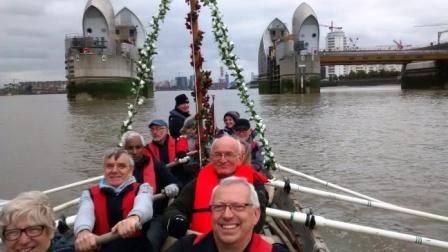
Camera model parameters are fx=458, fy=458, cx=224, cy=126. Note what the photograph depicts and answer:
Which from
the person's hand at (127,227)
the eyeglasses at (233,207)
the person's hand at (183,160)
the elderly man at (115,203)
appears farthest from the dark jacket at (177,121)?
the eyeglasses at (233,207)

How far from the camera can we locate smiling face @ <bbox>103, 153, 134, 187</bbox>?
3.38 meters

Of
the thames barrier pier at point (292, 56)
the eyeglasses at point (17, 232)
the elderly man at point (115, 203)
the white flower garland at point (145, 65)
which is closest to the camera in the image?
the eyeglasses at point (17, 232)

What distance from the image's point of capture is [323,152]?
14781 millimetres

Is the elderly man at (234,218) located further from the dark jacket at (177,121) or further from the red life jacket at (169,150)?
the dark jacket at (177,121)

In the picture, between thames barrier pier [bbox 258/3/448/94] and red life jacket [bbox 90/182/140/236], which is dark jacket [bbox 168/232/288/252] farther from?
thames barrier pier [bbox 258/3/448/94]

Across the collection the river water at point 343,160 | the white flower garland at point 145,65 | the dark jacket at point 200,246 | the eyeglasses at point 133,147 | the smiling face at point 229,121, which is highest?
the white flower garland at point 145,65

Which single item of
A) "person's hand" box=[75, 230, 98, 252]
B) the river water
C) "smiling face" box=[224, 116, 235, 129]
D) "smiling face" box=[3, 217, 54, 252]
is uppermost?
"smiling face" box=[224, 116, 235, 129]

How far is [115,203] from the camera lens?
3.35 meters

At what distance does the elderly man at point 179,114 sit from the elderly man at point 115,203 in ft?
14.9

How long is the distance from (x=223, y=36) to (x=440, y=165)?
27.0ft

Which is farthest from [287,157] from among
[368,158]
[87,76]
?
[87,76]

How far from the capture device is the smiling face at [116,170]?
3.38 m

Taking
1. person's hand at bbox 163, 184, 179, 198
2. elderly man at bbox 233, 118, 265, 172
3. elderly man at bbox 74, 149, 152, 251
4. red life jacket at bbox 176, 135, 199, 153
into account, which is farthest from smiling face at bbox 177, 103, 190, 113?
elderly man at bbox 74, 149, 152, 251

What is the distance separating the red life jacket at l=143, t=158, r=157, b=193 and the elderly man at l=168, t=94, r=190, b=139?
3597 millimetres
